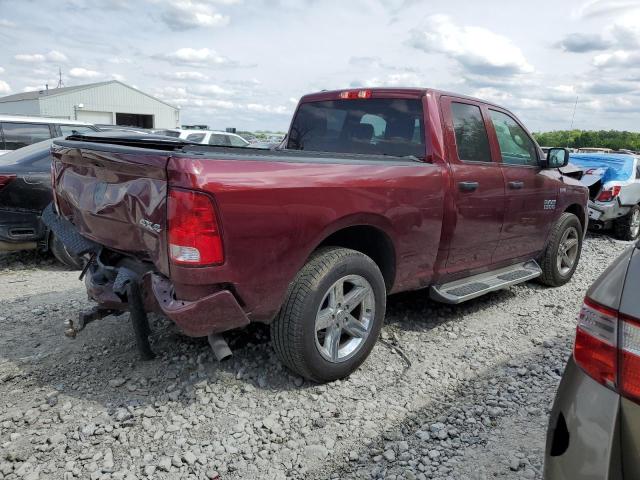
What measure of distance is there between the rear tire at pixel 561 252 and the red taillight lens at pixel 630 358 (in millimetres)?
4175

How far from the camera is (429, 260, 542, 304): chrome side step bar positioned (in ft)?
13.1

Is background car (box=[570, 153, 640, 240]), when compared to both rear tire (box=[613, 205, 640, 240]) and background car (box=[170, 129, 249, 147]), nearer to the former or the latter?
rear tire (box=[613, 205, 640, 240])

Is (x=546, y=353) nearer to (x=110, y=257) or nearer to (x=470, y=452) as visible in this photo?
(x=470, y=452)

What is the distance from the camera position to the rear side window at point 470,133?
4074mm

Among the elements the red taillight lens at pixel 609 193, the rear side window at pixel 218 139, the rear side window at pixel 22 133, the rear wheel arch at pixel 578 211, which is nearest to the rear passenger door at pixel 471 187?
the rear wheel arch at pixel 578 211

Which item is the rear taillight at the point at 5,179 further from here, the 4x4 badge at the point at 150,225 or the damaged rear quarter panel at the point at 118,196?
the 4x4 badge at the point at 150,225

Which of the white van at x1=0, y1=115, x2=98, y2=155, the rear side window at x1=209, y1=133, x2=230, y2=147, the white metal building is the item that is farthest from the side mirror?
the white metal building

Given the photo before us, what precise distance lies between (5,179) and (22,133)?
492cm

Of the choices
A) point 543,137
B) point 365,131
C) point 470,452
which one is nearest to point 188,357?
point 470,452

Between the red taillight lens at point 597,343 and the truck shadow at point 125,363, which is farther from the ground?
the red taillight lens at point 597,343

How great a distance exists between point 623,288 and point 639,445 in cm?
45

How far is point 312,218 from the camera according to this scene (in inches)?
114

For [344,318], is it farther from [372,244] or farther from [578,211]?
[578,211]

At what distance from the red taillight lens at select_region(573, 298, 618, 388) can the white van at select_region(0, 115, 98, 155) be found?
9.56 m
